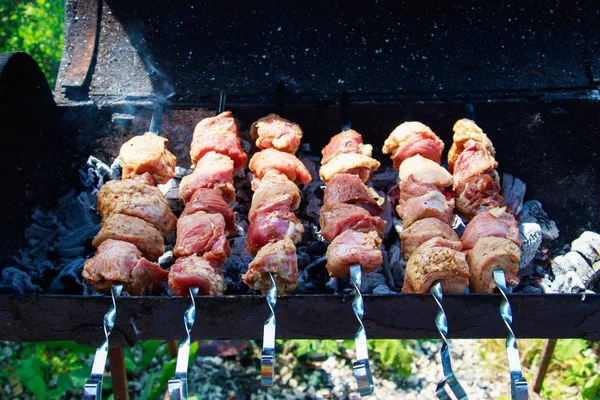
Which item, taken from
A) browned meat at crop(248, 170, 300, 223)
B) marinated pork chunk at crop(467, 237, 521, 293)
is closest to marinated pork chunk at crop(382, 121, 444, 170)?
browned meat at crop(248, 170, 300, 223)

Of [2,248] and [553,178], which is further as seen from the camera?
[553,178]

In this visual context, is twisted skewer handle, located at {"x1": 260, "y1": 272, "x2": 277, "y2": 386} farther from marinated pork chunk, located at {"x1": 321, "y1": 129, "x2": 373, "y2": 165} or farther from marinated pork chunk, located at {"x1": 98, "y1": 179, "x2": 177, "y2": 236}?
marinated pork chunk, located at {"x1": 321, "y1": 129, "x2": 373, "y2": 165}

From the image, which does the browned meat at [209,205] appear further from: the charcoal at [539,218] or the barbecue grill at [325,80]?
the charcoal at [539,218]

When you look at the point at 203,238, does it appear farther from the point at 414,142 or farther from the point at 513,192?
the point at 513,192

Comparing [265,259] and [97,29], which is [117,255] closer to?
[265,259]

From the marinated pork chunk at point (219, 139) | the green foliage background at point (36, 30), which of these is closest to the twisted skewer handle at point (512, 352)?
the marinated pork chunk at point (219, 139)

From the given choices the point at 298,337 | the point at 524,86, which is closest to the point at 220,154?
the point at 298,337
